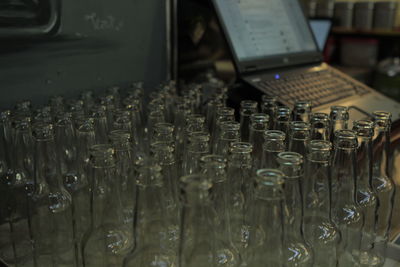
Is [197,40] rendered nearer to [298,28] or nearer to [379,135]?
[298,28]

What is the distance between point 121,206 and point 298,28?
1.16 meters

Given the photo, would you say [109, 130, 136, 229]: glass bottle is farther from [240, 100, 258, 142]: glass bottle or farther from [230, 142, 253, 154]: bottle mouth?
[240, 100, 258, 142]: glass bottle

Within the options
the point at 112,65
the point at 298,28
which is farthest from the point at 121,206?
the point at 298,28

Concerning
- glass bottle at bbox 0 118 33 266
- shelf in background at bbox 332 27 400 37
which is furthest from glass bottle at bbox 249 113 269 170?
shelf in background at bbox 332 27 400 37

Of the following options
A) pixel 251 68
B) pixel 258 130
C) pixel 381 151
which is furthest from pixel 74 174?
pixel 251 68

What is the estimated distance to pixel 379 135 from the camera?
0.78 m

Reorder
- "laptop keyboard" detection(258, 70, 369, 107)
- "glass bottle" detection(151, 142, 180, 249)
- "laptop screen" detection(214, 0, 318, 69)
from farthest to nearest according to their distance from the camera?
"laptop screen" detection(214, 0, 318, 69), "laptop keyboard" detection(258, 70, 369, 107), "glass bottle" detection(151, 142, 180, 249)

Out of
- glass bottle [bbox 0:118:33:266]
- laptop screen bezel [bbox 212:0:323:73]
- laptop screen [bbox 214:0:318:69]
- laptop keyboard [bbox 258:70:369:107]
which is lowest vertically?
glass bottle [bbox 0:118:33:266]

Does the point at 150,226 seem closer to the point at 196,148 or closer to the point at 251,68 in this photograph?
the point at 196,148

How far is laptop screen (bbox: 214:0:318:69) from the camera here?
127cm

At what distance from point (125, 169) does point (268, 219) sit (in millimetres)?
250

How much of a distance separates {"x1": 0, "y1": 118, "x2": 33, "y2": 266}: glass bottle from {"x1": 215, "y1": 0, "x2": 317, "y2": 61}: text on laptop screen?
0.71 metres

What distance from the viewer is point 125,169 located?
66cm

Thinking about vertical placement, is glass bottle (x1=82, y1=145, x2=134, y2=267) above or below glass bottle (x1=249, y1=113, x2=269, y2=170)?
below
